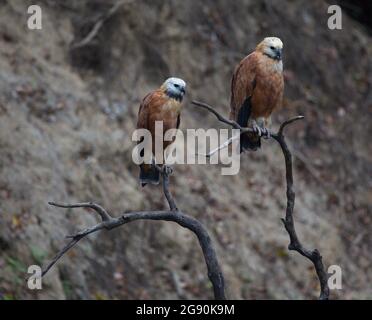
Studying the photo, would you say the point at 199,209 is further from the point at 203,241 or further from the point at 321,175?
the point at 203,241

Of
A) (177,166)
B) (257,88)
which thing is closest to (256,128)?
(257,88)

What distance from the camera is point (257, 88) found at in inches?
297

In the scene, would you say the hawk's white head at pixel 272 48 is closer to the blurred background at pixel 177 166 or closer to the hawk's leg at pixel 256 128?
the hawk's leg at pixel 256 128

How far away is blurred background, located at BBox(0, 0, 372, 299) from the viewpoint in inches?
357

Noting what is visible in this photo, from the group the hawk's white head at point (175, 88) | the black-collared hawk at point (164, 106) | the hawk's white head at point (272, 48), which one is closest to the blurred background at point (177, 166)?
the black-collared hawk at point (164, 106)

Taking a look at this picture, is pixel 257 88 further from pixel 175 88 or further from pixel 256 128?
pixel 175 88

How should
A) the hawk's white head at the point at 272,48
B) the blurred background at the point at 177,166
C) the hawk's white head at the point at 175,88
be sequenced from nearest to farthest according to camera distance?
the hawk's white head at the point at 175,88 → the hawk's white head at the point at 272,48 → the blurred background at the point at 177,166

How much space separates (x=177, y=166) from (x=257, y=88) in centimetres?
336

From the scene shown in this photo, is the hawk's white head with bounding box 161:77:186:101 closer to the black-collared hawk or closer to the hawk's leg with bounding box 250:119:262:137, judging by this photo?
the black-collared hawk

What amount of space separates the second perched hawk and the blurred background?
7.87 ft

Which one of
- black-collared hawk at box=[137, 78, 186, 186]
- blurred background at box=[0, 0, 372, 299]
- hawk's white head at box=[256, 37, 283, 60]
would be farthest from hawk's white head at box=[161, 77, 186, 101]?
blurred background at box=[0, 0, 372, 299]

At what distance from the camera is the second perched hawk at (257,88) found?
7.46m

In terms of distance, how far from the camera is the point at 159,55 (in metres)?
11.3

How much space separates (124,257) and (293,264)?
2.48 m
